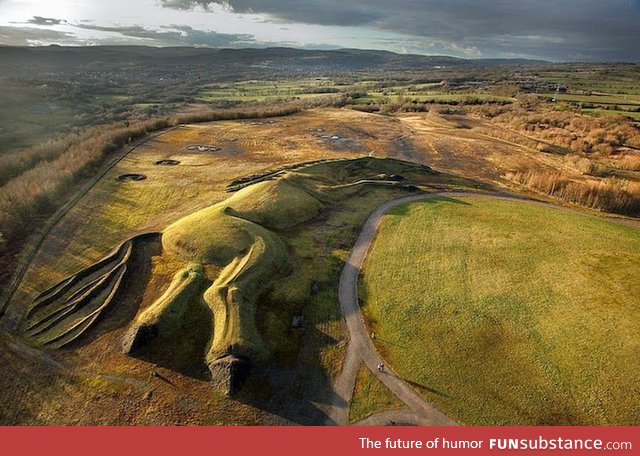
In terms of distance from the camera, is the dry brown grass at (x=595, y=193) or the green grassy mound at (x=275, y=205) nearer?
the green grassy mound at (x=275, y=205)

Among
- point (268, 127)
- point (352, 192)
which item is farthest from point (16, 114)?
point (352, 192)

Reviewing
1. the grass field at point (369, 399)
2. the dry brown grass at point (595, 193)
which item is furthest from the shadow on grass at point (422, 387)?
the dry brown grass at point (595, 193)

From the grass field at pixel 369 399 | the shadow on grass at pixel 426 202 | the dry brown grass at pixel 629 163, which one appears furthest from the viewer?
the dry brown grass at pixel 629 163

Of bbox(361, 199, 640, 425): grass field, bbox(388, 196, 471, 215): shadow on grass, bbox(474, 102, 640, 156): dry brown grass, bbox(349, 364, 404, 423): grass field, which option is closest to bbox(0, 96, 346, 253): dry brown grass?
bbox(349, 364, 404, 423): grass field

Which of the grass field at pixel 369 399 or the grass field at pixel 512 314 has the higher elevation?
the grass field at pixel 512 314

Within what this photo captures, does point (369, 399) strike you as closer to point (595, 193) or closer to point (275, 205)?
point (275, 205)

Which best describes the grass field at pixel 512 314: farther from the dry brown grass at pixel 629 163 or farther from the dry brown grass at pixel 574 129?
the dry brown grass at pixel 574 129

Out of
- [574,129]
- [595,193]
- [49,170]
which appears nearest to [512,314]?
[595,193]

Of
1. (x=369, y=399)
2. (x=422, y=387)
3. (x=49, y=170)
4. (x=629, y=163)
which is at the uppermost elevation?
(x=629, y=163)

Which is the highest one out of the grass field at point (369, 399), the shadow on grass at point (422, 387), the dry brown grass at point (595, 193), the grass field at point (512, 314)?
the dry brown grass at point (595, 193)
